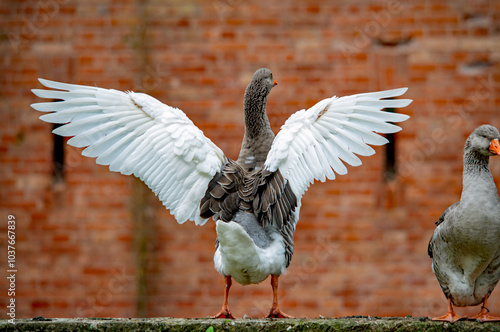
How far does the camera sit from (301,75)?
24.5 feet

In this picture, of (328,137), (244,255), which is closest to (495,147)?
(328,137)

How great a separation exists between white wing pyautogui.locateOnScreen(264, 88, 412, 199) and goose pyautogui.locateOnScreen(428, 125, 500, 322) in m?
0.53

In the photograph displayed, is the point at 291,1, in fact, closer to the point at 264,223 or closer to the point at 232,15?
the point at 232,15

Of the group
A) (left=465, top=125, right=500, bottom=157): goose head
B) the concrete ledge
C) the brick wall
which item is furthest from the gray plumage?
the brick wall

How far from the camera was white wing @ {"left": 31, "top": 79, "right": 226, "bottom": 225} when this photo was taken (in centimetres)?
456

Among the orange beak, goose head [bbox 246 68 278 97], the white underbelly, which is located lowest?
the white underbelly

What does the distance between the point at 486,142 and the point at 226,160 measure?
5.48ft

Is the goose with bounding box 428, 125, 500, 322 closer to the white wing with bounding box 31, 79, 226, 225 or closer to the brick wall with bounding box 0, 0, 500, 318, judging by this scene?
the white wing with bounding box 31, 79, 226, 225

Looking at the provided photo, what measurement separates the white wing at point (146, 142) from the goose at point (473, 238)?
152 centimetres

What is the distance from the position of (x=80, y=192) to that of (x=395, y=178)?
334 centimetres

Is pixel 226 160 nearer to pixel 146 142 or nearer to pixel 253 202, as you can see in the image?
pixel 253 202

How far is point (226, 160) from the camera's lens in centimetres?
476

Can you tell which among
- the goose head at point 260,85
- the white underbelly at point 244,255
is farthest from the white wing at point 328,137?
the goose head at point 260,85

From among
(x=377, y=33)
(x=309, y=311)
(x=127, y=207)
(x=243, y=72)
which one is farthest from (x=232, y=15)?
Result: (x=309, y=311)
